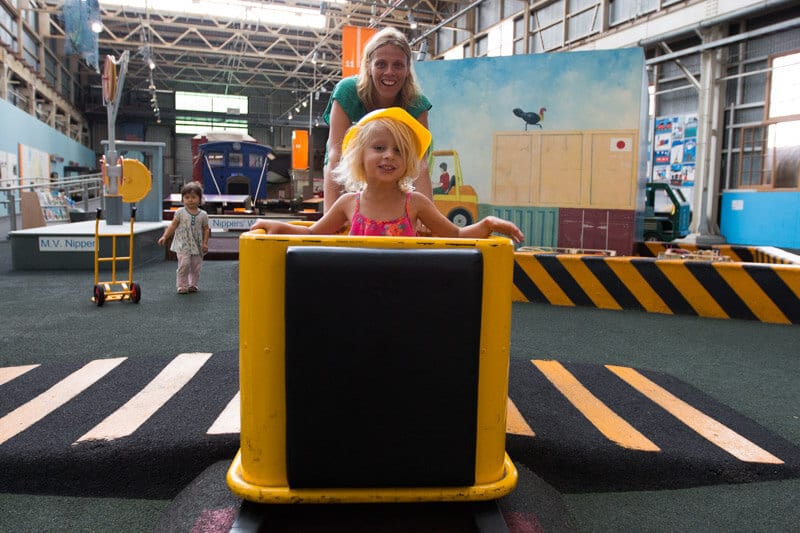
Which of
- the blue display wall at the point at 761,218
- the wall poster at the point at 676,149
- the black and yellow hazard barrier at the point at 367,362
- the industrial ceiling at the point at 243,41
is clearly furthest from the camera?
the industrial ceiling at the point at 243,41

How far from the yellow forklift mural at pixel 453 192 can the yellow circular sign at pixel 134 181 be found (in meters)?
3.93

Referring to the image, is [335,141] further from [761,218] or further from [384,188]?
[761,218]

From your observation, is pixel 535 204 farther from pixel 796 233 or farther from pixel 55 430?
pixel 796 233

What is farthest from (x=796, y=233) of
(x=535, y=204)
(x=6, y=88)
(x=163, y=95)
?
(x=163, y=95)

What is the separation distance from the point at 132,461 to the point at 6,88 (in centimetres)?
1931

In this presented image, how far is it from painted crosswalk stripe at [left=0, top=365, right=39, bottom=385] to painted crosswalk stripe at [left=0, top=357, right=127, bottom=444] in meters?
0.28

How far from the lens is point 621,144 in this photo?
7.54m

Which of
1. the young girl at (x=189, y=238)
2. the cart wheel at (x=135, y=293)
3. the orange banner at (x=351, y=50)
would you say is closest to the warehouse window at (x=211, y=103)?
the orange banner at (x=351, y=50)

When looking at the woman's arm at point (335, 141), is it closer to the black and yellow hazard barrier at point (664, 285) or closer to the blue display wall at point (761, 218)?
the black and yellow hazard barrier at point (664, 285)

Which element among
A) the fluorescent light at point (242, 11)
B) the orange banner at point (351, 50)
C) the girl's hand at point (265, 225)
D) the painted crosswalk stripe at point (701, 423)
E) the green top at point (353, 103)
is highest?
the fluorescent light at point (242, 11)

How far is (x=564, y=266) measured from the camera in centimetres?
559

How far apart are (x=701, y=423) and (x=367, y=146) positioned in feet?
6.11

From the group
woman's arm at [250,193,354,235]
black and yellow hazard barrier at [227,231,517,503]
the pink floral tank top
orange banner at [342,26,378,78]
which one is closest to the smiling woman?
woman's arm at [250,193,354,235]

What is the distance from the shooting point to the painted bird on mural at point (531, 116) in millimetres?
7898
